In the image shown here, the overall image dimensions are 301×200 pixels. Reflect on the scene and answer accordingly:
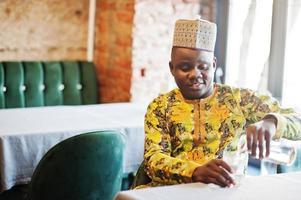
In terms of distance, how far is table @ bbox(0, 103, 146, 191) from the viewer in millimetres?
2648

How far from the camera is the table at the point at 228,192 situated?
1616 mm

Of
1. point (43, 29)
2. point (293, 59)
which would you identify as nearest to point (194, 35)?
point (293, 59)

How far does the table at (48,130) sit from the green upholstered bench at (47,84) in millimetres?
661

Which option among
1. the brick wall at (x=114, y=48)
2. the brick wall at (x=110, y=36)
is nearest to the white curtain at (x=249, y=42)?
the brick wall at (x=110, y=36)

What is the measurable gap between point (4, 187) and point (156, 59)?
1.99 metres

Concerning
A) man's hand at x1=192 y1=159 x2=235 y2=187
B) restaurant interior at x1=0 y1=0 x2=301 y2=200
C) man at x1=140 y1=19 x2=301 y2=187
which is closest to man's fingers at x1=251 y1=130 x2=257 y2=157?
man's hand at x1=192 y1=159 x2=235 y2=187

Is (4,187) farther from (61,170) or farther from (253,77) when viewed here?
(253,77)

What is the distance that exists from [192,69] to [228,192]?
569 mm

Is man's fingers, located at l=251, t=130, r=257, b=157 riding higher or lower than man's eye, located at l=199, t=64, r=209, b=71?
lower

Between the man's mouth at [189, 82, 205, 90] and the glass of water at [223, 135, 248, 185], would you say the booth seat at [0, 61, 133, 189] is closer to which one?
the man's mouth at [189, 82, 205, 90]

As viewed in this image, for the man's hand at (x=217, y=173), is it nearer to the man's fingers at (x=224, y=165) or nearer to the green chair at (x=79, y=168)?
the man's fingers at (x=224, y=165)

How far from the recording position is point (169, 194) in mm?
1628

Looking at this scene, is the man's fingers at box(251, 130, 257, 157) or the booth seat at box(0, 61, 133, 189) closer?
the man's fingers at box(251, 130, 257, 157)

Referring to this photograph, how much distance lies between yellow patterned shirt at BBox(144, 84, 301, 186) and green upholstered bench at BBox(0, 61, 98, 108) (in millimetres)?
2028
